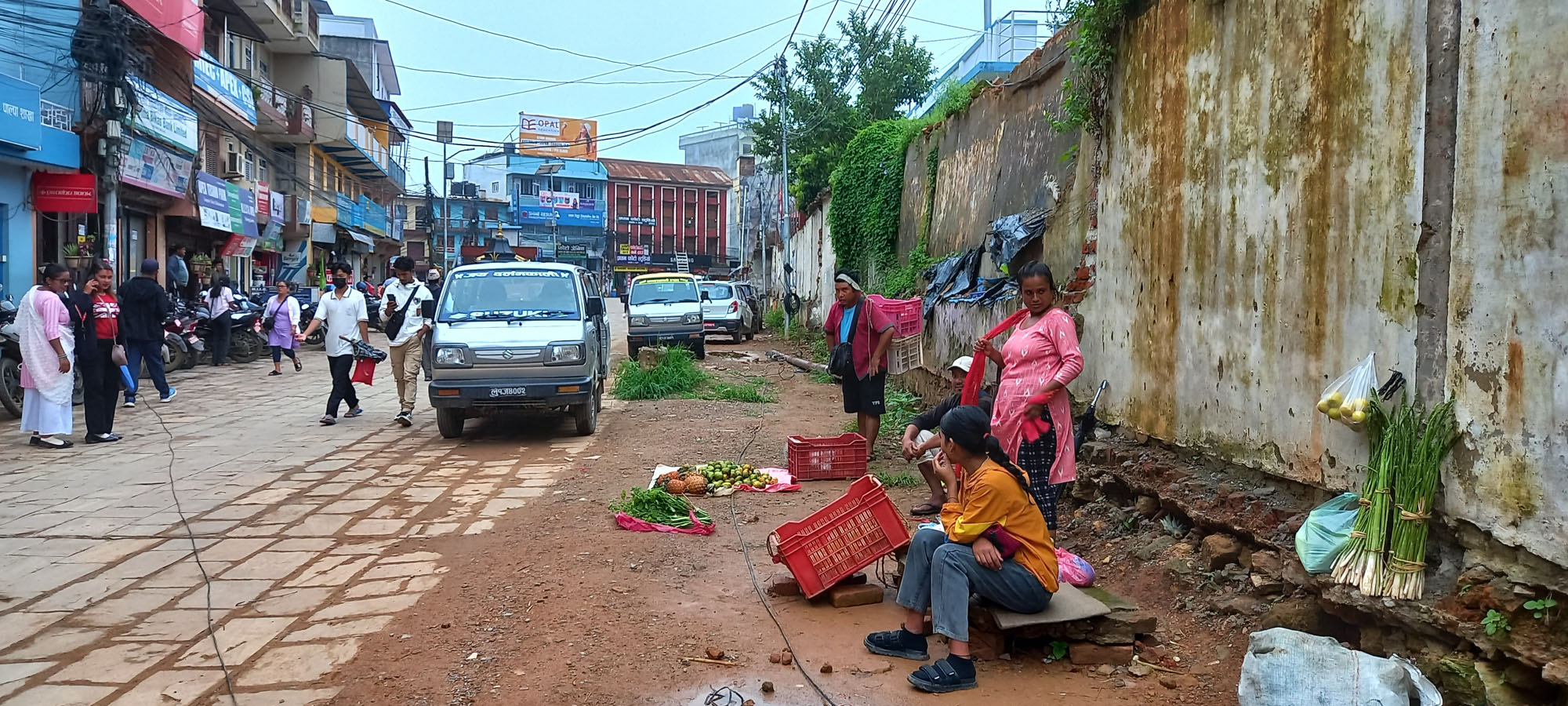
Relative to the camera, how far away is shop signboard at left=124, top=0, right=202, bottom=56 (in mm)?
18406

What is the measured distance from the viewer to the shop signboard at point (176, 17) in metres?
18.4

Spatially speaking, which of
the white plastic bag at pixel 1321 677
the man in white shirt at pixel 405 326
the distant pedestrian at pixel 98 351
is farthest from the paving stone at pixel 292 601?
the distant pedestrian at pixel 98 351

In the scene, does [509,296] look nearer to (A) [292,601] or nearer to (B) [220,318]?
(A) [292,601]

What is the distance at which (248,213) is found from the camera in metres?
25.5

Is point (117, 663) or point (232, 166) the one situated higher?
point (232, 166)

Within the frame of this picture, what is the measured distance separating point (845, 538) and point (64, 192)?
16609mm

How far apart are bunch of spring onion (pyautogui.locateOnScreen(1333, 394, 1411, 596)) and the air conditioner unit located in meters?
27.8

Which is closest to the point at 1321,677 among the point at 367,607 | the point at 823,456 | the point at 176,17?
the point at 367,607

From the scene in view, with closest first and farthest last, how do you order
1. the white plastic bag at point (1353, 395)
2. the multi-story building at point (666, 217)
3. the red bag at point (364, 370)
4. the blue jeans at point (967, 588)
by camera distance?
the white plastic bag at point (1353, 395) → the blue jeans at point (967, 588) → the red bag at point (364, 370) → the multi-story building at point (666, 217)

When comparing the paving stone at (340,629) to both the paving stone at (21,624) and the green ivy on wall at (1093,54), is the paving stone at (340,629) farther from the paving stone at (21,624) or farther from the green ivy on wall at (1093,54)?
the green ivy on wall at (1093,54)

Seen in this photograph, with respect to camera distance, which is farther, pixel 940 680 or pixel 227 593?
pixel 227 593

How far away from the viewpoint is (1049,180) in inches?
314

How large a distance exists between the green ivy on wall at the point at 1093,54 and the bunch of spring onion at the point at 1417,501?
346 centimetres

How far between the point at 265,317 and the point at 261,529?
12.5 meters
